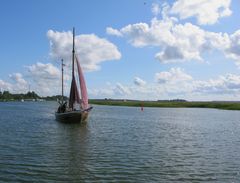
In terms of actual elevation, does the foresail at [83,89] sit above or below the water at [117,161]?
above

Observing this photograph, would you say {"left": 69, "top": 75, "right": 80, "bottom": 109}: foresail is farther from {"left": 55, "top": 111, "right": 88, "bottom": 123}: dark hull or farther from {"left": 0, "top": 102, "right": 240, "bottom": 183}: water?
{"left": 0, "top": 102, "right": 240, "bottom": 183}: water

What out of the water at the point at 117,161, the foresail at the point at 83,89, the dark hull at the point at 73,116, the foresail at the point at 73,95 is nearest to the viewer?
the water at the point at 117,161

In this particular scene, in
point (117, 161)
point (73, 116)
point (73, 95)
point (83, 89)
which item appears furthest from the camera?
point (73, 95)

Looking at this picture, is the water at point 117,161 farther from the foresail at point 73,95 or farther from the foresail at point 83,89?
the foresail at point 73,95

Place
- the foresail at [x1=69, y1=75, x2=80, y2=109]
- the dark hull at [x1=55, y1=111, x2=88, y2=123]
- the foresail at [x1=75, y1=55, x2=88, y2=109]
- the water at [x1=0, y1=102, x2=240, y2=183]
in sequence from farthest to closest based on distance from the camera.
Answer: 1. the foresail at [x1=69, y1=75, x2=80, y2=109]
2. the dark hull at [x1=55, y1=111, x2=88, y2=123]
3. the foresail at [x1=75, y1=55, x2=88, y2=109]
4. the water at [x1=0, y1=102, x2=240, y2=183]

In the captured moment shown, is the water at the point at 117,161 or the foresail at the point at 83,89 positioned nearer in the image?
the water at the point at 117,161

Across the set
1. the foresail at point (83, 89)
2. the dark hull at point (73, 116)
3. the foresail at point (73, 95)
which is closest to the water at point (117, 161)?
the foresail at point (83, 89)

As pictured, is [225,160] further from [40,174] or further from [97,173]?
[40,174]

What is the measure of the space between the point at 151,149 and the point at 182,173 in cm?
814

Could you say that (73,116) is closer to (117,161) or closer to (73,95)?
(73,95)

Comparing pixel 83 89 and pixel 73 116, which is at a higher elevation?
pixel 83 89

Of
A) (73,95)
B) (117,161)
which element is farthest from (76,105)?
(117,161)

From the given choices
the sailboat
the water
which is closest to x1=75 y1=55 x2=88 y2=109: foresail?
the sailboat

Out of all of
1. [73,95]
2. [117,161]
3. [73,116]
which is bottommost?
[117,161]
